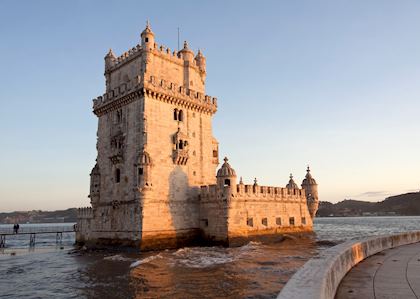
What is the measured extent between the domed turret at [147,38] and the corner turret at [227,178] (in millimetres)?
13804

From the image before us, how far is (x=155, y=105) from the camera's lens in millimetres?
34500

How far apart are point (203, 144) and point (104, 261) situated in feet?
52.5

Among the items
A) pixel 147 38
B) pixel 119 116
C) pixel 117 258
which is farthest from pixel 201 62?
Answer: pixel 117 258

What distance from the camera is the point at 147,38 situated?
35.1 meters

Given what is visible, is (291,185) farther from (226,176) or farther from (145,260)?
(145,260)

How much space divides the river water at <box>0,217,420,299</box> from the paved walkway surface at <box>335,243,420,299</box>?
4.77 metres

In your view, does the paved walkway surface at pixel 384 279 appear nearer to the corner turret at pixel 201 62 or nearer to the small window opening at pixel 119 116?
the small window opening at pixel 119 116

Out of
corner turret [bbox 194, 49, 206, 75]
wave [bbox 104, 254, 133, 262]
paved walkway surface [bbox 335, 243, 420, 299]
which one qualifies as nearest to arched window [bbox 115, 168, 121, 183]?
wave [bbox 104, 254, 133, 262]

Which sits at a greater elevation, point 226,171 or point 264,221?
point 226,171

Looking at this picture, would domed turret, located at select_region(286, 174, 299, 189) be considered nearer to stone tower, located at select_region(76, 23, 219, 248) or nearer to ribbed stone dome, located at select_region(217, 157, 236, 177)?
stone tower, located at select_region(76, 23, 219, 248)

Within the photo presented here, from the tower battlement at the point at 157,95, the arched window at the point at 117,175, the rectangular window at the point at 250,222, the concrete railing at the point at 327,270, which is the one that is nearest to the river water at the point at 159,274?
the rectangular window at the point at 250,222

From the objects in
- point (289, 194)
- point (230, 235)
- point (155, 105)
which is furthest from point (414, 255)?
point (289, 194)

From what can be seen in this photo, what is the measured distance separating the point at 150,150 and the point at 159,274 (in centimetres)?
1401

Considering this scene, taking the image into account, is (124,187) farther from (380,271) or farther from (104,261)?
(380,271)
